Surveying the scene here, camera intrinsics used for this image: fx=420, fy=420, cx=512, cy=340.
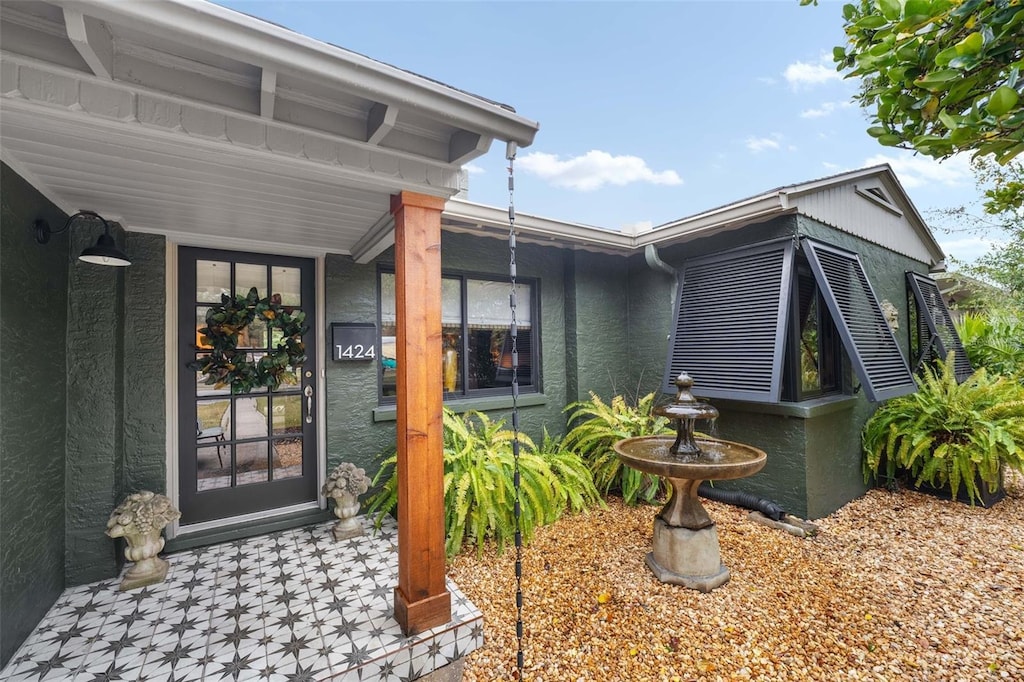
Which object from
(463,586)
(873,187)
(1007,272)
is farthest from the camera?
(1007,272)

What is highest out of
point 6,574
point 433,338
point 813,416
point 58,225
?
point 58,225

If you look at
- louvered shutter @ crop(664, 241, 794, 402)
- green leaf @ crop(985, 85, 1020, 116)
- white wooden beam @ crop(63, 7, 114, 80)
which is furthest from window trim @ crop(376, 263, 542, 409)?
green leaf @ crop(985, 85, 1020, 116)

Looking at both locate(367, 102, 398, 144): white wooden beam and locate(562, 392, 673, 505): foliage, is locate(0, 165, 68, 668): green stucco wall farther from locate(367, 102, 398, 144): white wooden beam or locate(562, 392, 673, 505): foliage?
locate(562, 392, 673, 505): foliage

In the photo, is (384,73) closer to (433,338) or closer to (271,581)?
(433,338)

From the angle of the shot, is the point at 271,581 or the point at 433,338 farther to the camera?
the point at 271,581

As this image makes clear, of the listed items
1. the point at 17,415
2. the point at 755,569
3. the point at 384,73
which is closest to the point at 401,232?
A: the point at 384,73

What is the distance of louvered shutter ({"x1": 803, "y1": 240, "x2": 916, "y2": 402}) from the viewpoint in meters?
3.48

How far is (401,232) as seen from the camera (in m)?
2.03

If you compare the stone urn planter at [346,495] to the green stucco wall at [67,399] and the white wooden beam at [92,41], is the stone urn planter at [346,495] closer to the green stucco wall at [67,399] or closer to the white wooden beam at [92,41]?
the green stucco wall at [67,399]

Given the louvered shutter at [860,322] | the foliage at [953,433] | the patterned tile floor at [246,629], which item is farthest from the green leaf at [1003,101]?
the foliage at [953,433]

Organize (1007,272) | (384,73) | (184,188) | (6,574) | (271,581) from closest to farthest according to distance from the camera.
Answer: (384,73) → (6,574) → (184,188) → (271,581) → (1007,272)

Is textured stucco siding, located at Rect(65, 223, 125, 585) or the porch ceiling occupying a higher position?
the porch ceiling

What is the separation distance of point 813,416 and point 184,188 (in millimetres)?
4807

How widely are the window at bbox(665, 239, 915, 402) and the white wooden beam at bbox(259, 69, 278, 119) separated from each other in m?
3.85
